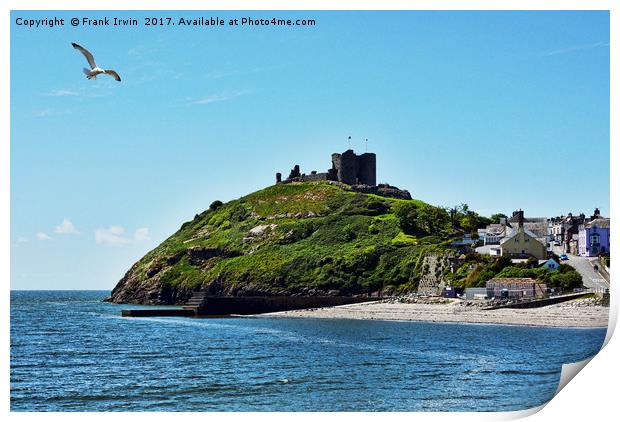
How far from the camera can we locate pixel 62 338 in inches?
1741

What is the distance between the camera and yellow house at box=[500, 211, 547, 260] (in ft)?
207

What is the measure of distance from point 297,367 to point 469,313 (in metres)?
22.0

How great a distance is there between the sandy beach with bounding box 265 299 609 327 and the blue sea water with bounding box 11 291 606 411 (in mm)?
1605

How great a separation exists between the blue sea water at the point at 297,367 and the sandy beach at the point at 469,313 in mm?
1605

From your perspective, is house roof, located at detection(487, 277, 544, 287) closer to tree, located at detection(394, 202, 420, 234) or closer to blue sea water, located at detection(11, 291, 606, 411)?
blue sea water, located at detection(11, 291, 606, 411)

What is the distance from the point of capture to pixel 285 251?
86.3 metres

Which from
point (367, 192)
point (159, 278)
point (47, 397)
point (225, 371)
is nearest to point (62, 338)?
point (225, 371)

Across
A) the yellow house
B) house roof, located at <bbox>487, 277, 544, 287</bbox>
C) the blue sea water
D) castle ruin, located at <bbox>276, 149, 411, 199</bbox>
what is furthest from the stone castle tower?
the blue sea water

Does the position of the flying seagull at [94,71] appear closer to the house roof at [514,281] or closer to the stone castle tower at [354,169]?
the house roof at [514,281]

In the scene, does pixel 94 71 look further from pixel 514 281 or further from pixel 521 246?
pixel 521 246

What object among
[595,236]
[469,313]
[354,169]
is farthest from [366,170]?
[469,313]

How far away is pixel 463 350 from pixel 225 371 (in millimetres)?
10563

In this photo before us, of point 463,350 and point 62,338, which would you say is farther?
point 62,338
